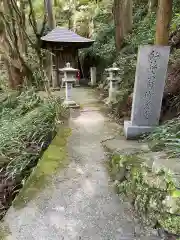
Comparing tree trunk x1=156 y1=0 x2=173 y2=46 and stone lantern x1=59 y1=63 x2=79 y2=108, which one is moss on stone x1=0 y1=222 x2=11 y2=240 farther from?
stone lantern x1=59 y1=63 x2=79 y2=108

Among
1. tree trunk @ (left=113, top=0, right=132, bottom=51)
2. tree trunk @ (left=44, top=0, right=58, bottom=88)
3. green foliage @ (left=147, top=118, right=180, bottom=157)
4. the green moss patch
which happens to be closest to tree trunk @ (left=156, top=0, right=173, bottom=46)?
green foliage @ (left=147, top=118, right=180, bottom=157)

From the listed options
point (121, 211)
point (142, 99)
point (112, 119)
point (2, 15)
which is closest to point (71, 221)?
point (121, 211)

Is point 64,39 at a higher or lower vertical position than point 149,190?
higher

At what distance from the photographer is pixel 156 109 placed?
4.86 metres

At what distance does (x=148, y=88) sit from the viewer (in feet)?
15.5

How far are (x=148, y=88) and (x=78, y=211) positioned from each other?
262 cm

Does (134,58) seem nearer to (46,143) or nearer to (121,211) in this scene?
(46,143)

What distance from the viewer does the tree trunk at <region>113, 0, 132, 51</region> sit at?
11.6 metres

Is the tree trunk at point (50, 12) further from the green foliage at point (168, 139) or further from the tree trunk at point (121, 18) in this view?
the green foliage at point (168, 139)

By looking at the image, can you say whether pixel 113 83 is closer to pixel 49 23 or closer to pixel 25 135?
pixel 25 135

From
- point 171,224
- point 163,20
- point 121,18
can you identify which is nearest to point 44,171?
point 171,224

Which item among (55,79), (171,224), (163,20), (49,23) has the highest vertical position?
(49,23)

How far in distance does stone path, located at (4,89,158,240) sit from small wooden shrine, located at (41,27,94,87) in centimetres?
1012

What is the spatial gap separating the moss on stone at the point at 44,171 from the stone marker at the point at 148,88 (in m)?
1.33
